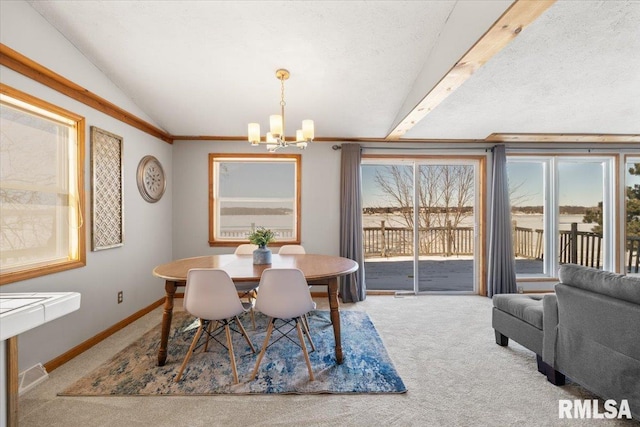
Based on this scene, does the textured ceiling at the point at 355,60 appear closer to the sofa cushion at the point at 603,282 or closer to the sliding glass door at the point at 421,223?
the sliding glass door at the point at 421,223

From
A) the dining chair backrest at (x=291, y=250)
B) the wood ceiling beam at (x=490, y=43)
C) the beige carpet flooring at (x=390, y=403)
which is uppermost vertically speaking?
the wood ceiling beam at (x=490, y=43)

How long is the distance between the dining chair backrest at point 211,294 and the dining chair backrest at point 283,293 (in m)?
0.20

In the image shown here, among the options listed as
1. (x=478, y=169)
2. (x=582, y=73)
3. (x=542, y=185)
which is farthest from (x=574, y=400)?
(x=542, y=185)

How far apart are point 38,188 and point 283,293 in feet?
6.94

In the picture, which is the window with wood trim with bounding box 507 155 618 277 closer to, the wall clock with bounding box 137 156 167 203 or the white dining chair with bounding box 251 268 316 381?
the white dining chair with bounding box 251 268 316 381

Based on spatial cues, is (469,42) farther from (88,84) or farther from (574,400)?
(88,84)

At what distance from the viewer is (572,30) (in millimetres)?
2252

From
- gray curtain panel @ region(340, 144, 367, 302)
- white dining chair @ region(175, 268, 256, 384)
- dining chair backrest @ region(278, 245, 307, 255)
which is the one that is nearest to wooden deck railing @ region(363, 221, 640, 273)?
gray curtain panel @ region(340, 144, 367, 302)

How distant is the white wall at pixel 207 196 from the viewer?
169 inches

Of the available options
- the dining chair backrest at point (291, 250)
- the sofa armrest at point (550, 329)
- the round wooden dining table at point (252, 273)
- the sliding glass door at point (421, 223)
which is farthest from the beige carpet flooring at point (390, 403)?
the sliding glass door at point (421, 223)

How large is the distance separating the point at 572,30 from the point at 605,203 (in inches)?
140

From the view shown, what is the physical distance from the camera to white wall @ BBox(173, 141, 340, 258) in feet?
14.1

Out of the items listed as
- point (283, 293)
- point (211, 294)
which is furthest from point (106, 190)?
point (283, 293)

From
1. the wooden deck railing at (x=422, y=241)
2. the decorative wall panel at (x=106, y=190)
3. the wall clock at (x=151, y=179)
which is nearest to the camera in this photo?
the decorative wall panel at (x=106, y=190)
